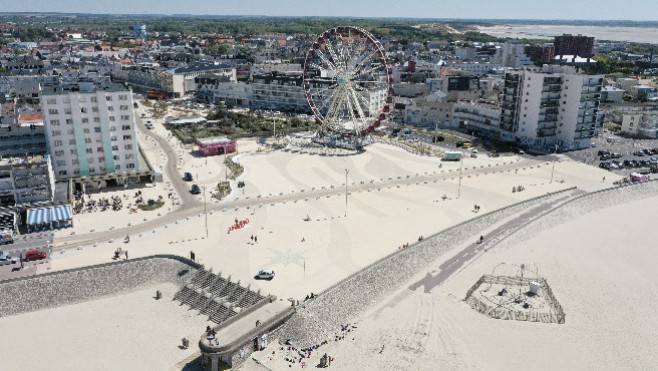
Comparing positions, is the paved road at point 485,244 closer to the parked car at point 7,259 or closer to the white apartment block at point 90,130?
the parked car at point 7,259

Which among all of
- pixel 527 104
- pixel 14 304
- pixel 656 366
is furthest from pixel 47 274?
pixel 527 104

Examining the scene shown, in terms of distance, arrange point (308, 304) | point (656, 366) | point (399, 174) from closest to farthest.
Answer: point (656, 366) → point (308, 304) → point (399, 174)

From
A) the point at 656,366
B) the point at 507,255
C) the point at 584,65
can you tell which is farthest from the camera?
the point at 584,65

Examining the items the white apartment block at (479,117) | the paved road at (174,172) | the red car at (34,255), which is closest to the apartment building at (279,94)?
the paved road at (174,172)

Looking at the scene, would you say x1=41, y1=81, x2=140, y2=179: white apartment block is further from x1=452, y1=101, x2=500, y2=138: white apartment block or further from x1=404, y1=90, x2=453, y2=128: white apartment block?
x1=452, y1=101, x2=500, y2=138: white apartment block

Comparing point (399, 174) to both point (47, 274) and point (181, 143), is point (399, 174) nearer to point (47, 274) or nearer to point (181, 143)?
point (181, 143)

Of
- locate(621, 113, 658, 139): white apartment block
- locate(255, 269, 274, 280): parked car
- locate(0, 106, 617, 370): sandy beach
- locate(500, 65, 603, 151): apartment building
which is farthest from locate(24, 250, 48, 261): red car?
locate(621, 113, 658, 139): white apartment block
